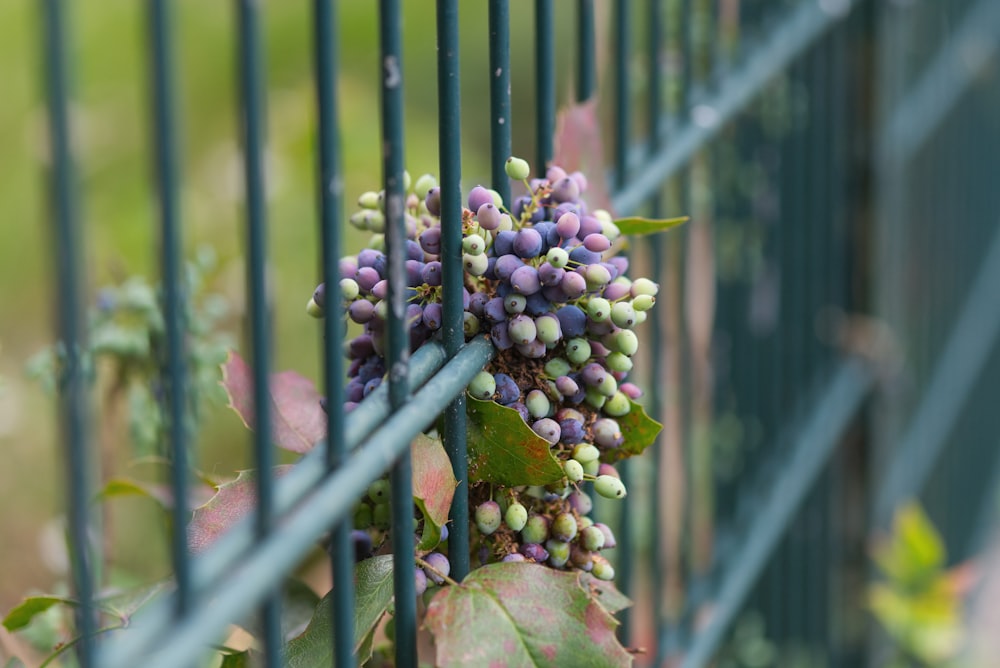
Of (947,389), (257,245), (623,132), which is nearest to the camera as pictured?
(257,245)

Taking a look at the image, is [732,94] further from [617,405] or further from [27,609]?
[27,609]

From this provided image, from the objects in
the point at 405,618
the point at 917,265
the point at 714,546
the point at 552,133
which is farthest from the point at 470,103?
the point at 405,618

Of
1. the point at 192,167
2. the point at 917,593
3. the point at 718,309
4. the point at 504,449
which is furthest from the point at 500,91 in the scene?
the point at 192,167

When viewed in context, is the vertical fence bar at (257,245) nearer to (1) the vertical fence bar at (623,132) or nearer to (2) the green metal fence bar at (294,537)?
(2) the green metal fence bar at (294,537)

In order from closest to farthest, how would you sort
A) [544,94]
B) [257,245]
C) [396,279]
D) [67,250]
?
[67,250], [257,245], [396,279], [544,94]

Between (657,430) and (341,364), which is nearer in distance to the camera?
(341,364)

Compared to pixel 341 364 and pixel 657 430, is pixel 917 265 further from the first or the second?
pixel 341 364

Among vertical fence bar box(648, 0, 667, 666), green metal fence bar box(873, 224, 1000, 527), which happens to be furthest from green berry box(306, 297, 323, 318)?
green metal fence bar box(873, 224, 1000, 527)

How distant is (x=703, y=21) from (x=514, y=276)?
4.64ft

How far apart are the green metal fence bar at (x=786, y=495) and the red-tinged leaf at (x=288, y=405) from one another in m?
0.98

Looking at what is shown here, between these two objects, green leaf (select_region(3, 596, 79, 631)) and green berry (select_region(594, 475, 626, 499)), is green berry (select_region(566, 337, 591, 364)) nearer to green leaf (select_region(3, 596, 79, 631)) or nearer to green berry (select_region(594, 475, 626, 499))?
green berry (select_region(594, 475, 626, 499))

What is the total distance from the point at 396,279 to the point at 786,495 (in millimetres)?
1710

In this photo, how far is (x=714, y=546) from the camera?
2150 mm

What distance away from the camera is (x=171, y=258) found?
2.23ft
